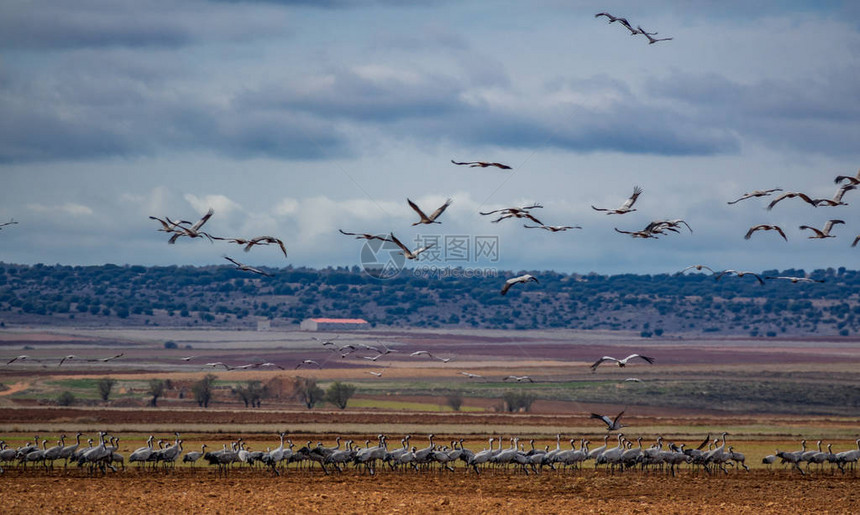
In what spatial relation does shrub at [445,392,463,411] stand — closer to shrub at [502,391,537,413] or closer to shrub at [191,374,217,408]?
shrub at [502,391,537,413]

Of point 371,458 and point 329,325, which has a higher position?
point 329,325

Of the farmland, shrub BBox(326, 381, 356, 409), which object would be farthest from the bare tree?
shrub BBox(326, 381, 356, 409)

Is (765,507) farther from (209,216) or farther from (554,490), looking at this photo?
(209,216)

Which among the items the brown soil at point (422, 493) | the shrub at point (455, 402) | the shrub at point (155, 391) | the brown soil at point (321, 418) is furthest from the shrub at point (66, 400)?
the brown soil at point (422, 493)

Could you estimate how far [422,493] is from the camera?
101ft

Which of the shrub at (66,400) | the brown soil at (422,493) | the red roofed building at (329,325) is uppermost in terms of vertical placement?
the red roofed building at (329,325)

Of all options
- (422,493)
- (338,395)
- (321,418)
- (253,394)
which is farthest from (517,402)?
(422,493)

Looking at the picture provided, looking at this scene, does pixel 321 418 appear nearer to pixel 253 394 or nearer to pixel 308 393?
pixel 308 393

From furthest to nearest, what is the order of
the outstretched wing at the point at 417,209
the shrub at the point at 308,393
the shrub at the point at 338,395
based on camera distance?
the shrub at the point at 308,393, the shrub at the point at 338,395, the outstretched wing at the point at 417,209

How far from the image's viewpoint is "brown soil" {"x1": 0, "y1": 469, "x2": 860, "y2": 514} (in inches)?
1073

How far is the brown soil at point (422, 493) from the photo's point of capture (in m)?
27.2

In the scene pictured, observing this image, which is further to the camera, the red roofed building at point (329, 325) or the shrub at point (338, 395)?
the red roofed building at point (329, 325)

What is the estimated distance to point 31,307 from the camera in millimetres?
177250

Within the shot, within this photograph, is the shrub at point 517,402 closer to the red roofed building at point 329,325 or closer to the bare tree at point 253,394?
the bare tree at point 253,394
